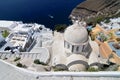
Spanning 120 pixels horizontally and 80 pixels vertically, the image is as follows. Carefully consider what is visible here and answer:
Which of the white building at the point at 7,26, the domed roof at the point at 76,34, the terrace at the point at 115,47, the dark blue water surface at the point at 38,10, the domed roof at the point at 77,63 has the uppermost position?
the dark blue water surface at the point at 38,10

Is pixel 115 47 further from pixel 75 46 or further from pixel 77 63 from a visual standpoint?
pixel 77 63

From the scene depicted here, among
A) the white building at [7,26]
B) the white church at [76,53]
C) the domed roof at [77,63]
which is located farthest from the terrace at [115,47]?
the white building at [7,26]

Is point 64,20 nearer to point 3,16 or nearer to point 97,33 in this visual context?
point 3,16

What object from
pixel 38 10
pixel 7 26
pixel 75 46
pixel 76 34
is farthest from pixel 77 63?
pixel 38 10

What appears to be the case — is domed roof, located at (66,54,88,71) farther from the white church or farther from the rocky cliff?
the rocky cliff

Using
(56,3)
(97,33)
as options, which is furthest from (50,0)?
(97,33)

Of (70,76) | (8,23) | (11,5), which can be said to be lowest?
(70,76)

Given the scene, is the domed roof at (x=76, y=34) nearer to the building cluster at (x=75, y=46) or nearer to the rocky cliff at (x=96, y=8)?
the building cluster at (x=75, y=46)
